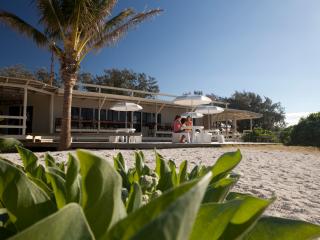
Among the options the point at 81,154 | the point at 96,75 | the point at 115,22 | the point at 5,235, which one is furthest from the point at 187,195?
the point at 96,75

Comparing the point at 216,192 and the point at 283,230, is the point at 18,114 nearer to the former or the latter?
the point at 216,192

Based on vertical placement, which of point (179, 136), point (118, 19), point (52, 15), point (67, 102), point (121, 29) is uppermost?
point (118, 19)

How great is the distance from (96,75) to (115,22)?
3349 centimetres

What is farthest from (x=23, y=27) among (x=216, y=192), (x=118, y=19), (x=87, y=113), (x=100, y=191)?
(x=100, y=191)

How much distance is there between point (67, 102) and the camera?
12.6 metres

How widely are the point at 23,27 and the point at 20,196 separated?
14.3 meters

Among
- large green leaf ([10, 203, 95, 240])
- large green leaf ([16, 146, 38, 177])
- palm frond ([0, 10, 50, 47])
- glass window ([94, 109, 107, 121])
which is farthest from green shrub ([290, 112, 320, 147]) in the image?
large green leaf ([10, 203, 95, 240])

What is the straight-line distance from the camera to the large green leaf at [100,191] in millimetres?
447

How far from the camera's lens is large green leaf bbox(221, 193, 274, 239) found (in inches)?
17.7

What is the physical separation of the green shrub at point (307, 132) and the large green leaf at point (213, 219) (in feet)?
66.1

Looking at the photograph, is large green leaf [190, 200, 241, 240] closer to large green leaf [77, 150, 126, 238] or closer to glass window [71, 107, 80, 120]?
large green leaf [77, 150, 126, 238]

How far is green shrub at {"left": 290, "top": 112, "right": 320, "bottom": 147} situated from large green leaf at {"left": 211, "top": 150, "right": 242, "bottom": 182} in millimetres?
19751

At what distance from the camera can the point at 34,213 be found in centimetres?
51

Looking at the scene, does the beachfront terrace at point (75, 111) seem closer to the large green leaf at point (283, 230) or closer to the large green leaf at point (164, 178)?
the large green leaf at point (164, 178)
